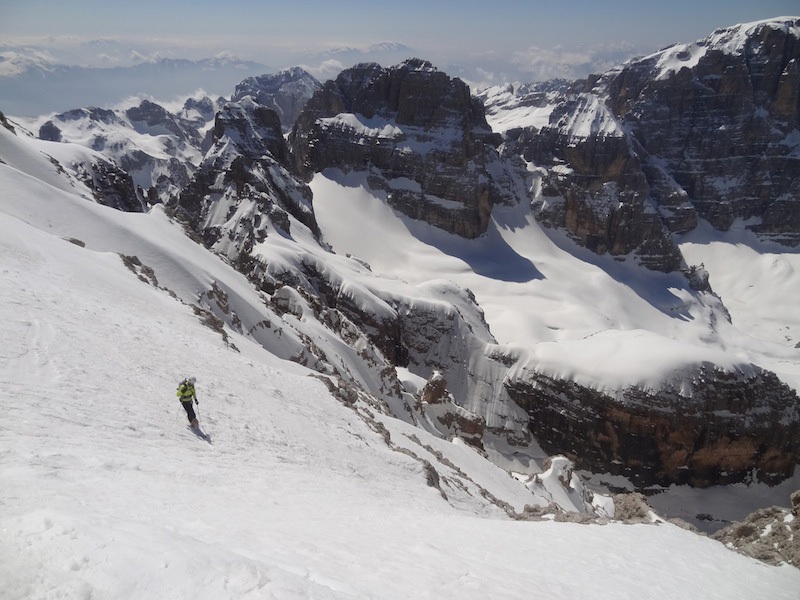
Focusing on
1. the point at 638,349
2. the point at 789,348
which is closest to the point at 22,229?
the point at 638,349

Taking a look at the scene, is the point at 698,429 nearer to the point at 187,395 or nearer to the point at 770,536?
the point at 770,536

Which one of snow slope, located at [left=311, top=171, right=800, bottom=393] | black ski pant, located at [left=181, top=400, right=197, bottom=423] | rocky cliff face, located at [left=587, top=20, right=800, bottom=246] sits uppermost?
rocky cliff face, located at [left=587, top=20, right=800, bottom=246]

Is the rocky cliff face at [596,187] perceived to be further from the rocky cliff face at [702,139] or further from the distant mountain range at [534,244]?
the distant mountain range at [534,244]

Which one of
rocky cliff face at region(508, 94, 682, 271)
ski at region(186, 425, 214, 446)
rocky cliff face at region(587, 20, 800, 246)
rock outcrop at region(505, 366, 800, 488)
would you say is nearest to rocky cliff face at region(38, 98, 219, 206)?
rocky cliff face at region(508, 94, 682, 271)

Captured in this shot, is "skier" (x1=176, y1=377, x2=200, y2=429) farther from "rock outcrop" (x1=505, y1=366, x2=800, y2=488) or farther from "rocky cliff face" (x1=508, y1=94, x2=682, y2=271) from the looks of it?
"rocky cliff face" (x1=508, y1=94, x2=682, y2=271)

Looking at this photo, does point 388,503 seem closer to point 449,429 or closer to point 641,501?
point 641,501

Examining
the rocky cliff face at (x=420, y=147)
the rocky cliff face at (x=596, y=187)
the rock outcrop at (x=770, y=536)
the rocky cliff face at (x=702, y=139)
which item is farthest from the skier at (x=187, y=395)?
the rocky cliff face at (x=702, y=139)
